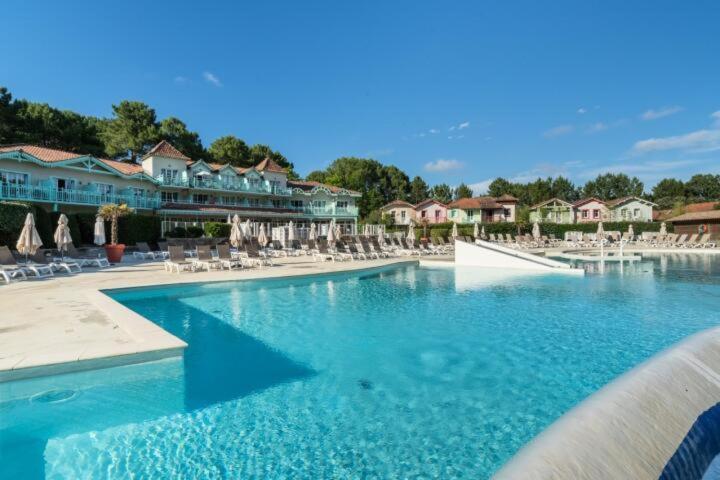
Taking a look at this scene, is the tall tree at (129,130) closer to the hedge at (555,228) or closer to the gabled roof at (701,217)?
the hedge at (555,228)

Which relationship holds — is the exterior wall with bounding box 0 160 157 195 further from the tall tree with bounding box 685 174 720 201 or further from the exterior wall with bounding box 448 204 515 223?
the tall tree with bounding box 685 174 720 201

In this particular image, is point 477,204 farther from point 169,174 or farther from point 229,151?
point 169,174

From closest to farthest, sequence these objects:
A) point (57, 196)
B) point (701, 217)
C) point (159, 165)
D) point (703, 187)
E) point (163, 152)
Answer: point (57, 196) → point (159, 165) → point (163, 152) → point (701, 217) → point (703, 187)

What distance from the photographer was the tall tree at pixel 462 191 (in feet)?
240

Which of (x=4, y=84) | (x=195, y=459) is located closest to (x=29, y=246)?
(x=195, y=459)

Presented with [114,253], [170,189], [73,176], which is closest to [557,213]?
[170,189]

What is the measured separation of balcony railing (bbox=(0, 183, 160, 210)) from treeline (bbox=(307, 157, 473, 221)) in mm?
34479

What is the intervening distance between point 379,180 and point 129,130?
37569 millimetres

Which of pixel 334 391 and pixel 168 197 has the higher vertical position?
pixel 168 197

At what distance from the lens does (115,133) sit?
4166 cm

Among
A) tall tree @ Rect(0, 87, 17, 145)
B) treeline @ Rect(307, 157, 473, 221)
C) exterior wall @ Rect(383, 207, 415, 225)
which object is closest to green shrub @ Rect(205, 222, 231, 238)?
tall tree @ Rect(0, 87, 17, 145)

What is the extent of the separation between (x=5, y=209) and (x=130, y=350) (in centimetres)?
1799

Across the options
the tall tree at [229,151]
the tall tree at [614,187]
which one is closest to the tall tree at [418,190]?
the tall tree at [229,151]

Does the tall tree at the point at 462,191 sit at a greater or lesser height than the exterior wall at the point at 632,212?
greater
